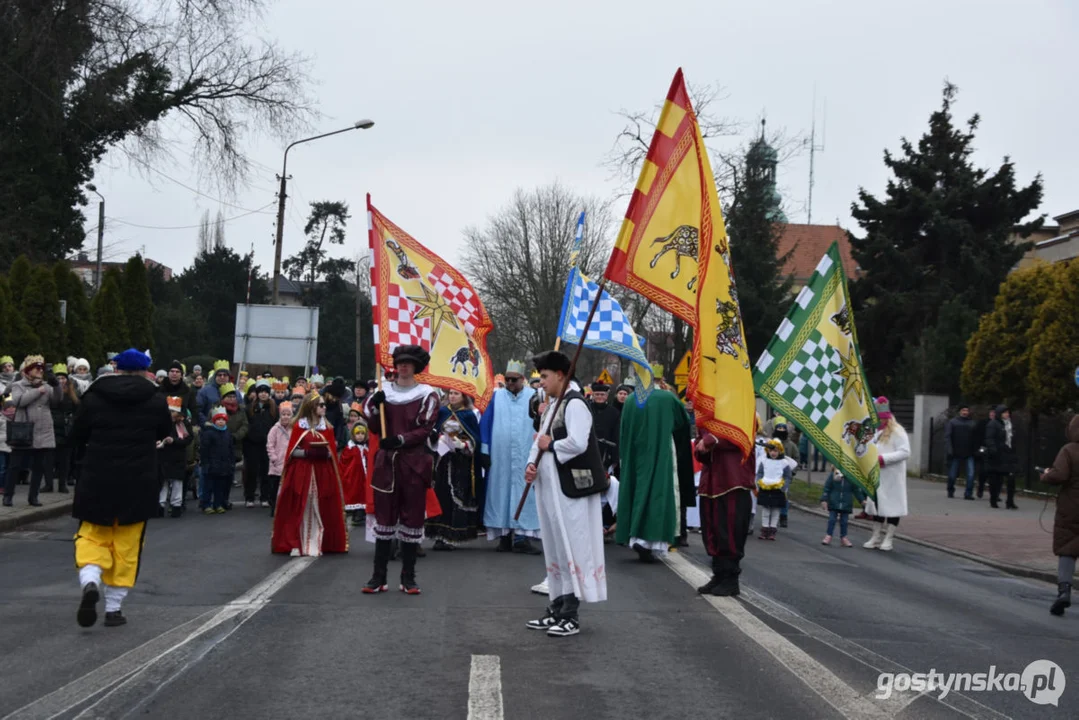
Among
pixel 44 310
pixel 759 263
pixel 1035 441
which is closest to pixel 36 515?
pixel 44 310

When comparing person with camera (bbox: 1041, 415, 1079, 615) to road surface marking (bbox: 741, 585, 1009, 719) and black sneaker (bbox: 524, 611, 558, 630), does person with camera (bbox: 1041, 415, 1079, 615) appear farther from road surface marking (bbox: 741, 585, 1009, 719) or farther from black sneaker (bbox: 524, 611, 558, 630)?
black sneaker (bbox: 524, 611, 558, 630)

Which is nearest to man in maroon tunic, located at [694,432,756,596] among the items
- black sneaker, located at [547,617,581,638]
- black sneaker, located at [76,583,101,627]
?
black sneaker, located at [547,617,581,638]

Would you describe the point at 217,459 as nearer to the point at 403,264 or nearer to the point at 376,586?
the point at 403,264

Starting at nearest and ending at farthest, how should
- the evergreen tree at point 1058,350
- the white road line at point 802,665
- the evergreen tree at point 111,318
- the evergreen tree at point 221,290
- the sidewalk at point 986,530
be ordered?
the white road line at point 802,665
the sidewalk at point 986,530
the evergreen tree at point 1058,350
the evergreen tree at point 111,318
the evergreen tree at point 221,290

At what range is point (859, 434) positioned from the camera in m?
13.8

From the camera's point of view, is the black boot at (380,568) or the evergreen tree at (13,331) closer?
the black boot at (380,568)

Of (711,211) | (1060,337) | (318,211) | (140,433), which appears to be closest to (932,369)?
(1060,337)

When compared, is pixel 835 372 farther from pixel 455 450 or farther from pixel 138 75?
pixel 138 75

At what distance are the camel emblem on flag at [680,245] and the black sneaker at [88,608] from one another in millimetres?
4442

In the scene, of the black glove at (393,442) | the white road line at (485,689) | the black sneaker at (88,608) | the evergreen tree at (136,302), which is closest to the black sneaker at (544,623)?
the white road line at (485,689)

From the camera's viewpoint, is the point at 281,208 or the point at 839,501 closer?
the point at 839,501

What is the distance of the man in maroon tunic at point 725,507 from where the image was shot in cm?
1009

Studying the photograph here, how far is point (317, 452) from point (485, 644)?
5572mm

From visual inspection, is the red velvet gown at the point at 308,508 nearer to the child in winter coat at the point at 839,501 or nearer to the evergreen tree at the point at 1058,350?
the child in winter coat at the point at 839,501
